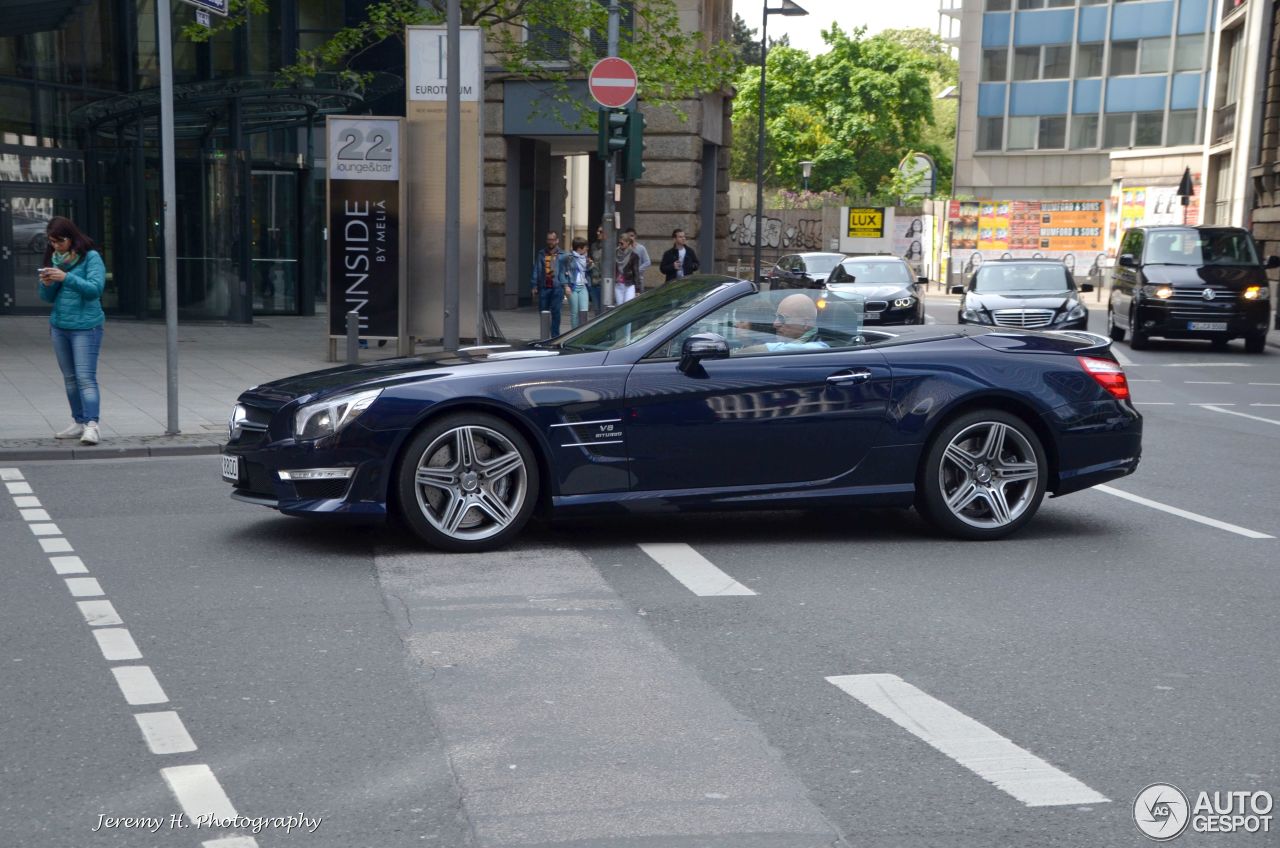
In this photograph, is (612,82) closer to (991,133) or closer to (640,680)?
(640,680)

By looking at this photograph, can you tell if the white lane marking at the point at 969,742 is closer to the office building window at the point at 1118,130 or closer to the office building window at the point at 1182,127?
the office building window at the point at 1182,127

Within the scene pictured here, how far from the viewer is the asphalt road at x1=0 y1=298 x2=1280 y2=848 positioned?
396 centimetres

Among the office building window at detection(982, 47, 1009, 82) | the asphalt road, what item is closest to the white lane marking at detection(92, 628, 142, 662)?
the asphalt road

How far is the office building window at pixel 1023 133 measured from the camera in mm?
64500

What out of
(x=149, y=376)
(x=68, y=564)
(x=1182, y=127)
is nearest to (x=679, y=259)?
(x=149, y=376)

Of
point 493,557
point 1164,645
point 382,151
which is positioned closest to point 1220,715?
point 1164,645

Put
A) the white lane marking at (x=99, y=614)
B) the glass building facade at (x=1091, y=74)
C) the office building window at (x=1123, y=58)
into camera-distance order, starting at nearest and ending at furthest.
Result: the white lane marking at (x=99, y=614), the glass building facade at (x=1091, y=74), the office building window at (x=1123, y=58)

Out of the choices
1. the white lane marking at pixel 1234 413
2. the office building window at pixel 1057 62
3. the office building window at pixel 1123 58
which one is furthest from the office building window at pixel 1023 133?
the white lane marking at pixel 1234 413

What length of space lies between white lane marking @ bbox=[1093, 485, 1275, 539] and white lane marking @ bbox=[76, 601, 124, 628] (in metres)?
5.84

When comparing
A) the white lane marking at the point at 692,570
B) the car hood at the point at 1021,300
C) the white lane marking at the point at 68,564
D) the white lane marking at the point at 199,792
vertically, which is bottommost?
the white lane marking at the point at 68,564

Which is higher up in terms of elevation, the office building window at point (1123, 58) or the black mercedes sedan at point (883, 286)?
the office building window at point (1123, 58)

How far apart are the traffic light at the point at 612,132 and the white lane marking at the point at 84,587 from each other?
11363 millimetres

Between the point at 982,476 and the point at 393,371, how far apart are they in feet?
10.3

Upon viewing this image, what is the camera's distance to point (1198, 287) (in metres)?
23.6
